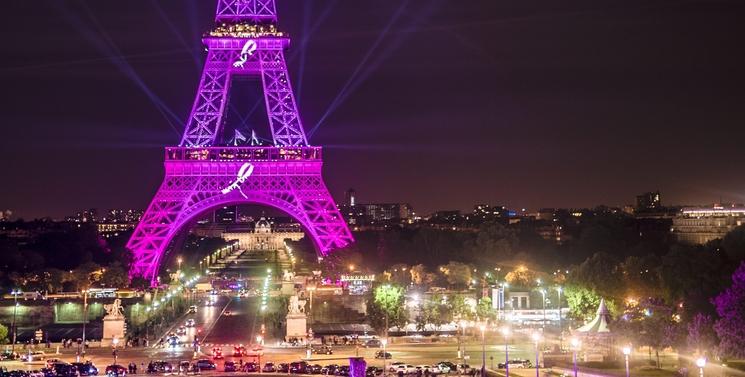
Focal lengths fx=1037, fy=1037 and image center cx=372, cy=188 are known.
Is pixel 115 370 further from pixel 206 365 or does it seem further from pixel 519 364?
pixel 519 364

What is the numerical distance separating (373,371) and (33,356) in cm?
1827

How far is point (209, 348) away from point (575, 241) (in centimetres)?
6087

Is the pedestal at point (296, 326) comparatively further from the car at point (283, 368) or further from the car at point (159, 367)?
the car at point (159, 367)

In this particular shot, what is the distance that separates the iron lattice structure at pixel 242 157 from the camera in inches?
3228

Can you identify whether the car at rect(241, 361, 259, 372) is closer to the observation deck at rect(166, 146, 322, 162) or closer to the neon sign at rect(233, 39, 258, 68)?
the observation deck at rect(166, 146, 322, 162)

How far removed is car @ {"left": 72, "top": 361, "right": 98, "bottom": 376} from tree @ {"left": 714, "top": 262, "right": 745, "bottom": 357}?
26965mm

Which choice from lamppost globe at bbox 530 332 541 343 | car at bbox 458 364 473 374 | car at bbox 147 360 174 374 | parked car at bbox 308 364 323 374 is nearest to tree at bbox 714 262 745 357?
lamppost globe at bbox 530 332 541 343

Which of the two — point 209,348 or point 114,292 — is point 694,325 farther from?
point 114,292

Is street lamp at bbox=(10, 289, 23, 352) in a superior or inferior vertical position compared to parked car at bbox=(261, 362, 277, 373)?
superior

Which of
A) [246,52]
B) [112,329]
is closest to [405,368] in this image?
[112,329]

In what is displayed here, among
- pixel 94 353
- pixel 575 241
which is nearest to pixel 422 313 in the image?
pixel 94 353

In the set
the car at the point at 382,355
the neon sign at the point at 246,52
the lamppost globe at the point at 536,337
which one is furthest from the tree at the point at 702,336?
the neon sign at the point at 246,52

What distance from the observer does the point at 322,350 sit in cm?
5381

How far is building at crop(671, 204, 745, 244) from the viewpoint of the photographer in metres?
106
